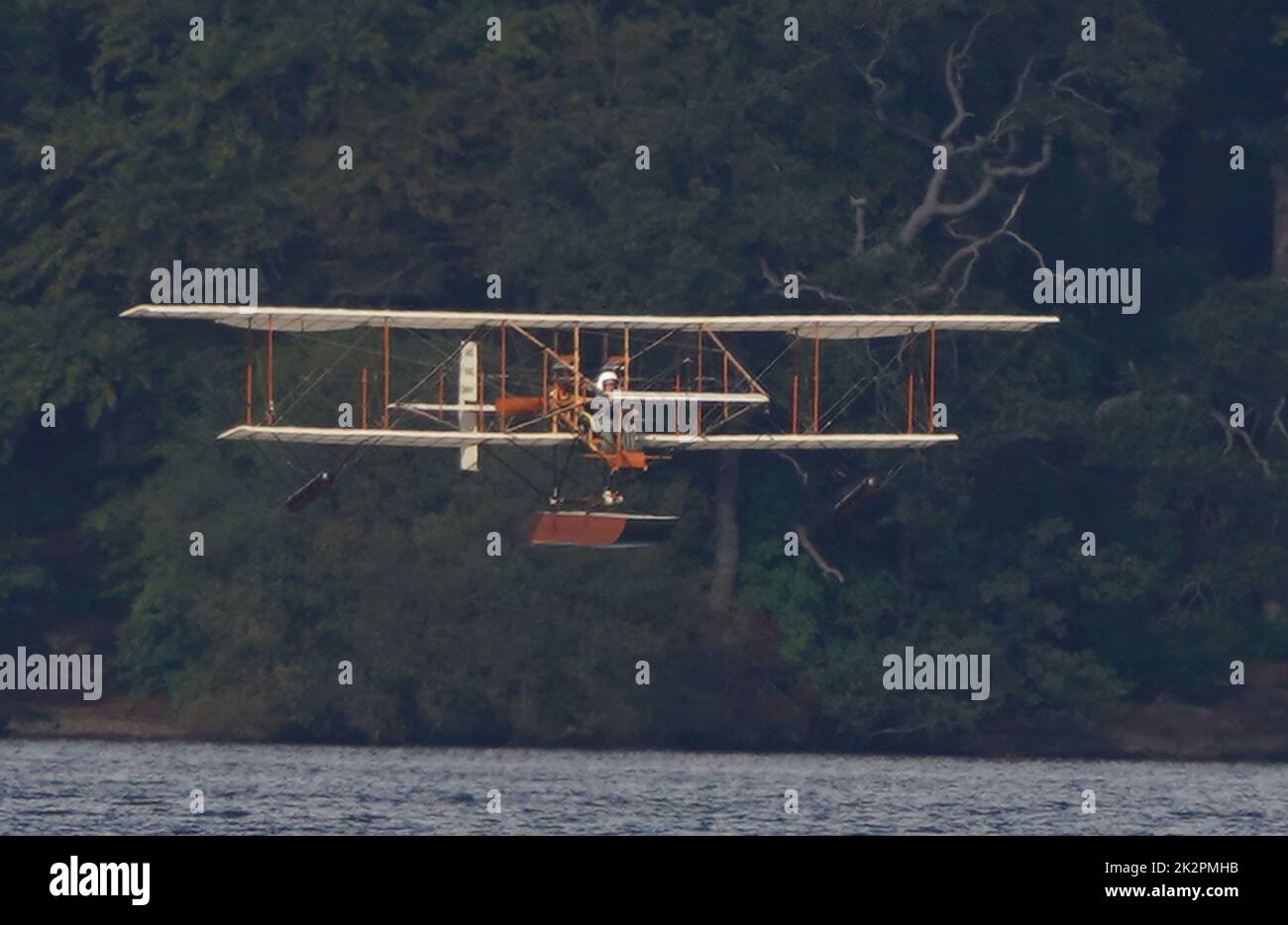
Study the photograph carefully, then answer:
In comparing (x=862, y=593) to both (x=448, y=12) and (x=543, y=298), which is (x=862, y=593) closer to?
A: (x=543, y=298)

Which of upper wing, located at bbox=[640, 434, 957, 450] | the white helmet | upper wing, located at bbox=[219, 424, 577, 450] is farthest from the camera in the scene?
upper wing, located at bbox=[219, 424, 577, 450]

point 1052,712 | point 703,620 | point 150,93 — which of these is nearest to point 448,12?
point 150,93

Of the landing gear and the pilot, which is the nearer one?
the pilot

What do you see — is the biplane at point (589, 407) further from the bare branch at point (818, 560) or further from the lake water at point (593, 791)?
the bare branch at point (818, 560)

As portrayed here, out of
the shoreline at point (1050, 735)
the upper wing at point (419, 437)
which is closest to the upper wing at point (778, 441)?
the upper wing at point (419, 437)

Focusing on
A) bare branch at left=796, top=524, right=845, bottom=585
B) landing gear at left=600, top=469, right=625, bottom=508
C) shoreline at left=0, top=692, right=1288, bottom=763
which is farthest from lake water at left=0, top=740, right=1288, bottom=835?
bare branch at left=796, top=524, right=845, bottom=585

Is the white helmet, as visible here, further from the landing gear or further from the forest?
the forest
